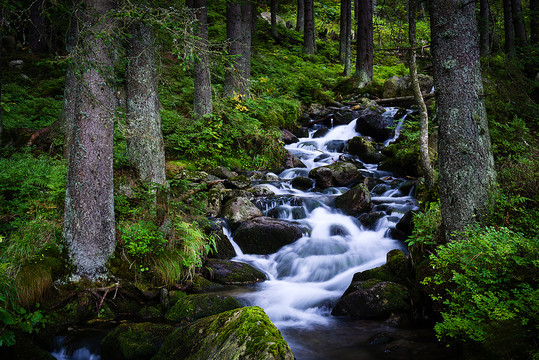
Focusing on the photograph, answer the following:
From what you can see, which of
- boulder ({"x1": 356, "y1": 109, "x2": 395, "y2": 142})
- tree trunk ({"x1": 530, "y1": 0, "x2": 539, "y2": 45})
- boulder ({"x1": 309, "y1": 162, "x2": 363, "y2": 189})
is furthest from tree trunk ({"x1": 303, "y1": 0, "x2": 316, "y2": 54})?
boulder ({"x1": 309, "y1": 162, "x2": 363, "y2": 189})

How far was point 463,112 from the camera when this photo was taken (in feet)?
17.0

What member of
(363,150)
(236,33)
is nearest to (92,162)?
(236,33)

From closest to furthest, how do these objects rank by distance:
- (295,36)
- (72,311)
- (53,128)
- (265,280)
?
(72,311), (265,280), (53,128), (295,36)

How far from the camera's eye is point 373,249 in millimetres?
8641

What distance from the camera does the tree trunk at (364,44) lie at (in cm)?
1956

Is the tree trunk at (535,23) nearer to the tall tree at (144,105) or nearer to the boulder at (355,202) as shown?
the boulder at (355,202)

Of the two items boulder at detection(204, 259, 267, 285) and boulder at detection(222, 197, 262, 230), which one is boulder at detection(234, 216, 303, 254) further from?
boulder at detection(204, 259, 267, 285)

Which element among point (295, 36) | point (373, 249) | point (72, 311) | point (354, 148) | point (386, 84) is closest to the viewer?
point (72, 311)

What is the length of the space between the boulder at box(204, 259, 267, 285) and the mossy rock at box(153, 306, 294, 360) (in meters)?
2.93

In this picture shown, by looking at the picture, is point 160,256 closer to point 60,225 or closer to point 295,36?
point 60,225

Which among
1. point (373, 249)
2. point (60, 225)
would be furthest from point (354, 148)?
point (60, 225)

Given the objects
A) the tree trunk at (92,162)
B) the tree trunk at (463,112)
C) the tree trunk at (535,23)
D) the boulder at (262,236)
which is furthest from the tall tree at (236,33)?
the tree trunk at (535,23)

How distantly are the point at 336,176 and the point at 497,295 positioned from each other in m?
8.69

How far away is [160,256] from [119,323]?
50.6 inches
